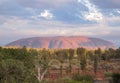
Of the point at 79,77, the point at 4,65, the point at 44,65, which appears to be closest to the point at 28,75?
the point at 4,65

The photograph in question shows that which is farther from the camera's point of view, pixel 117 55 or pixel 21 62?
pixel 117 55

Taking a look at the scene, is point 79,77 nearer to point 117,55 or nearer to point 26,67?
point 26,67

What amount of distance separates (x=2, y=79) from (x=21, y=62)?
2.93 meters

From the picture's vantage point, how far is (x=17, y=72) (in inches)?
1404

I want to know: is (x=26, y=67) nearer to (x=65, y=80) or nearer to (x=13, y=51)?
(x=13, y=51)

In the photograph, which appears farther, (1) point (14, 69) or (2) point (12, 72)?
(2) point (12, 72)

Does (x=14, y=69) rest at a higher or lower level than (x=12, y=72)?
higher

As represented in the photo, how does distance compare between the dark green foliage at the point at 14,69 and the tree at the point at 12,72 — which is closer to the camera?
the tree at the point at 12,72

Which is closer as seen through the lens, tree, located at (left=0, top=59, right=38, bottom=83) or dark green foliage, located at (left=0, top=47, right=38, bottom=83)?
tree, located at (left=0, top=59, right=38, bottom=83)

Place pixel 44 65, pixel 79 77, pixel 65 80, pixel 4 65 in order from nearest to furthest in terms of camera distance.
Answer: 1. pixel 4 65
2. pixel 44 65
3. pixel 65 80
4. pixel 79 77

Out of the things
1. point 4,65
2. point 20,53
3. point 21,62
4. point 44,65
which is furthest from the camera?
point 44,65

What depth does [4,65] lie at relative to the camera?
34.4 metres

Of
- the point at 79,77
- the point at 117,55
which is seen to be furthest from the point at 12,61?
the point at 117,55

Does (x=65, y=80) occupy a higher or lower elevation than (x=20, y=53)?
lower
